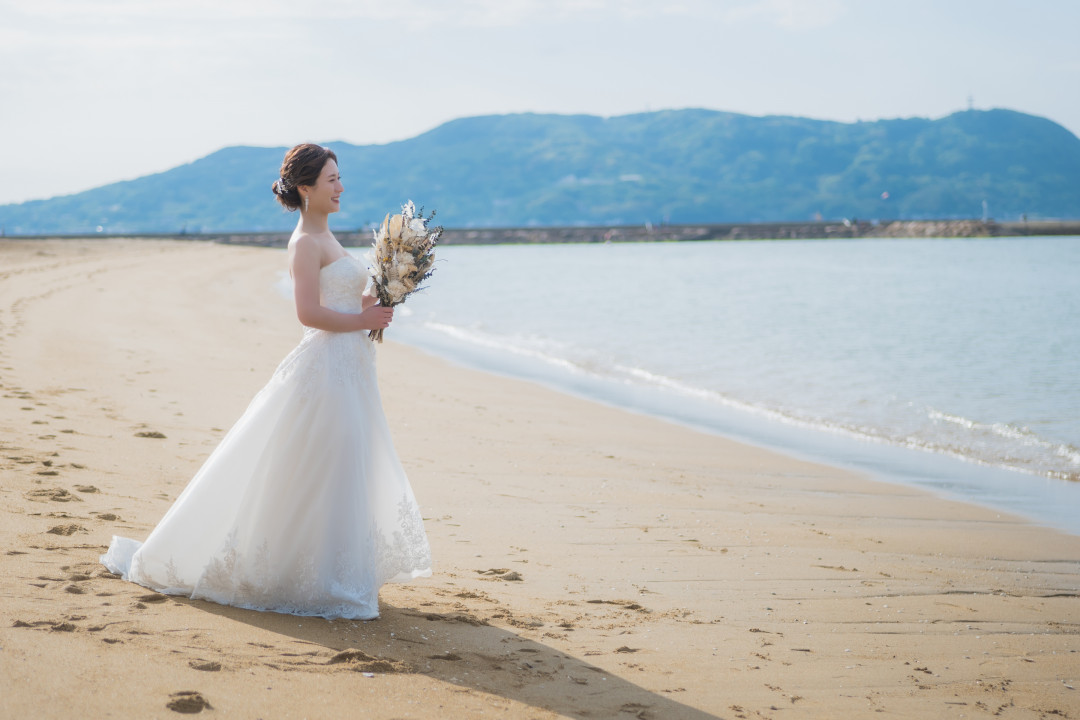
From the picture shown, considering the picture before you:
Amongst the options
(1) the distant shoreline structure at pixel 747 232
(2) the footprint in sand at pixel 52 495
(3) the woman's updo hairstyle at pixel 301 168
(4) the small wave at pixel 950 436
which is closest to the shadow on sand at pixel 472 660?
(2) the footprint in sand at pixel 52 495

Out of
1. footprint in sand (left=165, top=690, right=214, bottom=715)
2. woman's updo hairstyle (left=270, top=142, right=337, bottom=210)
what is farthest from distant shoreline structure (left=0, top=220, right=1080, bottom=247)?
footprint in sand (left=165, top=690, right=214, bottom=715)

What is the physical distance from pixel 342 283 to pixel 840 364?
46.9 ft

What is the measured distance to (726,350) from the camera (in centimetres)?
1870

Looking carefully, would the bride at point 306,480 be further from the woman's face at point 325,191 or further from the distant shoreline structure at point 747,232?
the distant shoreline structure at point 747,232

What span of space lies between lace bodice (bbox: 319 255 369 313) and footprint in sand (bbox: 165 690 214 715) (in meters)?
1.79

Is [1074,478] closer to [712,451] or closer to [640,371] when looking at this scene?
[712,451]

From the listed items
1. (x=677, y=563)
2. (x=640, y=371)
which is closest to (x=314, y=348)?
(x=677, y=563)

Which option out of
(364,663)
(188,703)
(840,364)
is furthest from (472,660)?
(840,364)

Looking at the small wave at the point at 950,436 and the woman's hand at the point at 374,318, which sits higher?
the woman's hand at the point at 374,318

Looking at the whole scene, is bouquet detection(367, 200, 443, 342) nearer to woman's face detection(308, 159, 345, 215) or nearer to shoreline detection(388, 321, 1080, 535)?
woman's face detection(308, 159, 345, 215)

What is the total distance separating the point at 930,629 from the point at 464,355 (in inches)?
548

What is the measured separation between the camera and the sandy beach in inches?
134

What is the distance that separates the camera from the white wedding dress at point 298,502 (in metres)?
4.05

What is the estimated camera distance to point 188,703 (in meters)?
3.03
